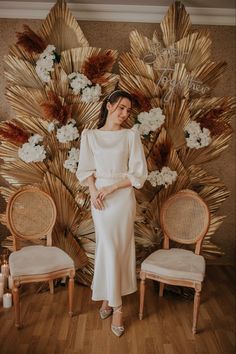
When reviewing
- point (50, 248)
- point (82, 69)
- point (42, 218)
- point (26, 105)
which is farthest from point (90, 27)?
point (50, 248)

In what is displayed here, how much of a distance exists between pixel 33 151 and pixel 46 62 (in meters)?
0.76

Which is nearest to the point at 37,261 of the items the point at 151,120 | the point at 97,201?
the point at 97,201

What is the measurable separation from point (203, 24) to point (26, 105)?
1.82 meters

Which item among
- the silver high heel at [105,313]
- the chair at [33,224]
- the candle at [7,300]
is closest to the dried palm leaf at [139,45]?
the chair at [33,224]

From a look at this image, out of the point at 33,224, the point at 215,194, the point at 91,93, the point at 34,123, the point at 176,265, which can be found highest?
the point at 91,93

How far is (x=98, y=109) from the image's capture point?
3424mm

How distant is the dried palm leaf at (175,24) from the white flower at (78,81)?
31.8 inches

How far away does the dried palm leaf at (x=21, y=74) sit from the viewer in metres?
3.36

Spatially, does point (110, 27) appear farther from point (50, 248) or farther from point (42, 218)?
point (50, 248)

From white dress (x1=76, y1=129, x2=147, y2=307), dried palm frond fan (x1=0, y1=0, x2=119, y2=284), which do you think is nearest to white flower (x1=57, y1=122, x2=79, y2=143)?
dried palm frond fan (x1=0, y1=0, x2=119, y2=284)

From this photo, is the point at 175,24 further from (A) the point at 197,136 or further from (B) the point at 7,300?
(B) the point at 7,300

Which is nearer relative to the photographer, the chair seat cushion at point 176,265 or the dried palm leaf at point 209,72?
the chair seat cushion at point 176,265

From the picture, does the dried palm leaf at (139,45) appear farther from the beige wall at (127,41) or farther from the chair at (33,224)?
the chair at (33,224)

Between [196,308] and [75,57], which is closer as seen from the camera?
[196,308]
